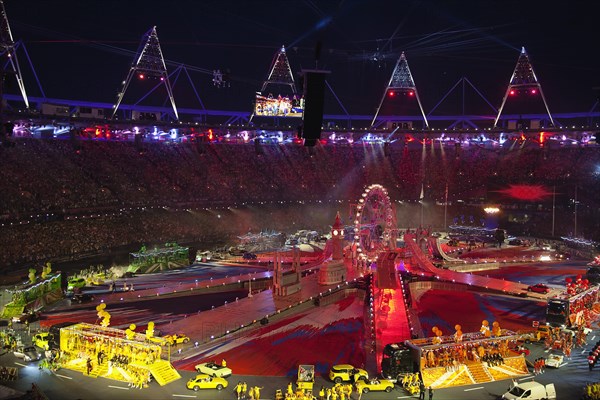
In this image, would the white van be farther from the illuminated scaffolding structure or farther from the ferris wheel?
the illuminated scaffolding structure

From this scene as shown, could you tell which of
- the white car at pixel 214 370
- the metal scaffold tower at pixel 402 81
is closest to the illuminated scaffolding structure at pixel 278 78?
the metal scaffold tower at pixel 402 81

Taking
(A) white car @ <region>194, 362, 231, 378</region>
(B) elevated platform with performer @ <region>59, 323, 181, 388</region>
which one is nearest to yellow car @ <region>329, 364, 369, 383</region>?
(A) white car @ <region>194, 362, 231, 378</region>

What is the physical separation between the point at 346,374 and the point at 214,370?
586cm

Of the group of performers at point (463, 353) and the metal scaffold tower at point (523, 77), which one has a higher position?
the metal scaffold tower at point (523, 77)

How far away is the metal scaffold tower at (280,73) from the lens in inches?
2554

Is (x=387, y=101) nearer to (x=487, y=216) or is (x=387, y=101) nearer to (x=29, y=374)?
(x=487, y=216)

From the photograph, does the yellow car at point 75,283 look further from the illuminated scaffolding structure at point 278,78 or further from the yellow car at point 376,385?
the illuminated scaffolding structure at point 278,78

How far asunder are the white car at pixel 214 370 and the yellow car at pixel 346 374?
4695mm

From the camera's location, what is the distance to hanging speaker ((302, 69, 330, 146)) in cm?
2694

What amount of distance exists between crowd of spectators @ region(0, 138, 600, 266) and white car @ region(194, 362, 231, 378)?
1006 inches

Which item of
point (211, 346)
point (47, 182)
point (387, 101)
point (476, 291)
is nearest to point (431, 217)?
point (387, 101)

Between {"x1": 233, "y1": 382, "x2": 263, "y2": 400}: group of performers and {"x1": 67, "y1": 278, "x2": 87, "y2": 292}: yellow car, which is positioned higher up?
{"x1": 233, "y1": 382, "x2": 263, "y2": 400}: group of performers

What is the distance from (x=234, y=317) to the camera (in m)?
33.0

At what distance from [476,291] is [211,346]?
72.8 ft
